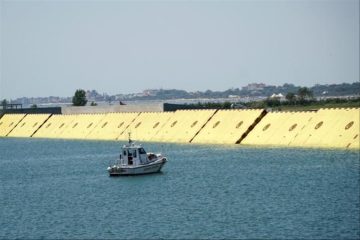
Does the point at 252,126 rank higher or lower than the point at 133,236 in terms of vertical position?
higher

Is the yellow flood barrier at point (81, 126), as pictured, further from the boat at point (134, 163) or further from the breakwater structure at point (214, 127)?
the boat at point (134, 163)

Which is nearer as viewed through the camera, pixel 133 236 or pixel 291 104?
pixel 133 236

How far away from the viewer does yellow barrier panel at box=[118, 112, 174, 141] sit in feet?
272

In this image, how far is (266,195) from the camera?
137 ft

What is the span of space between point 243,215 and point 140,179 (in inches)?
660

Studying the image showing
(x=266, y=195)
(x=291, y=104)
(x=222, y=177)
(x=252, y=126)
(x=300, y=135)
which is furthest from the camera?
(x=291, y=104)

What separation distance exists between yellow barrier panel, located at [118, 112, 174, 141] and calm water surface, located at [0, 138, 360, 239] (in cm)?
1575

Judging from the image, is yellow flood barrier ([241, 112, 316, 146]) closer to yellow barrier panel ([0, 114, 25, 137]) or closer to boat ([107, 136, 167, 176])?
boat ([107, 136, 167, 176])

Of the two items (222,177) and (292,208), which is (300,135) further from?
(292,208)

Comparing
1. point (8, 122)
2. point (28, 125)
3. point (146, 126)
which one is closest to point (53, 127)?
point (28, 125)

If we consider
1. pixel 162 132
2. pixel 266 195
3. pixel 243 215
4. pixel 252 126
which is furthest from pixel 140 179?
pixel 162 132

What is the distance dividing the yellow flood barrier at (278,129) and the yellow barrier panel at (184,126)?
7.86 meters

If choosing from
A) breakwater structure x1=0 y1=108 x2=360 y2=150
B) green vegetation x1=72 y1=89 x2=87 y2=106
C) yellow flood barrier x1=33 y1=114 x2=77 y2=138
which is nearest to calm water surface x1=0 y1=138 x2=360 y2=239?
breakwater structure x1=0 y1=108 x2=360 y2=150

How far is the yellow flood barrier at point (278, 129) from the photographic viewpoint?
67562 mm
